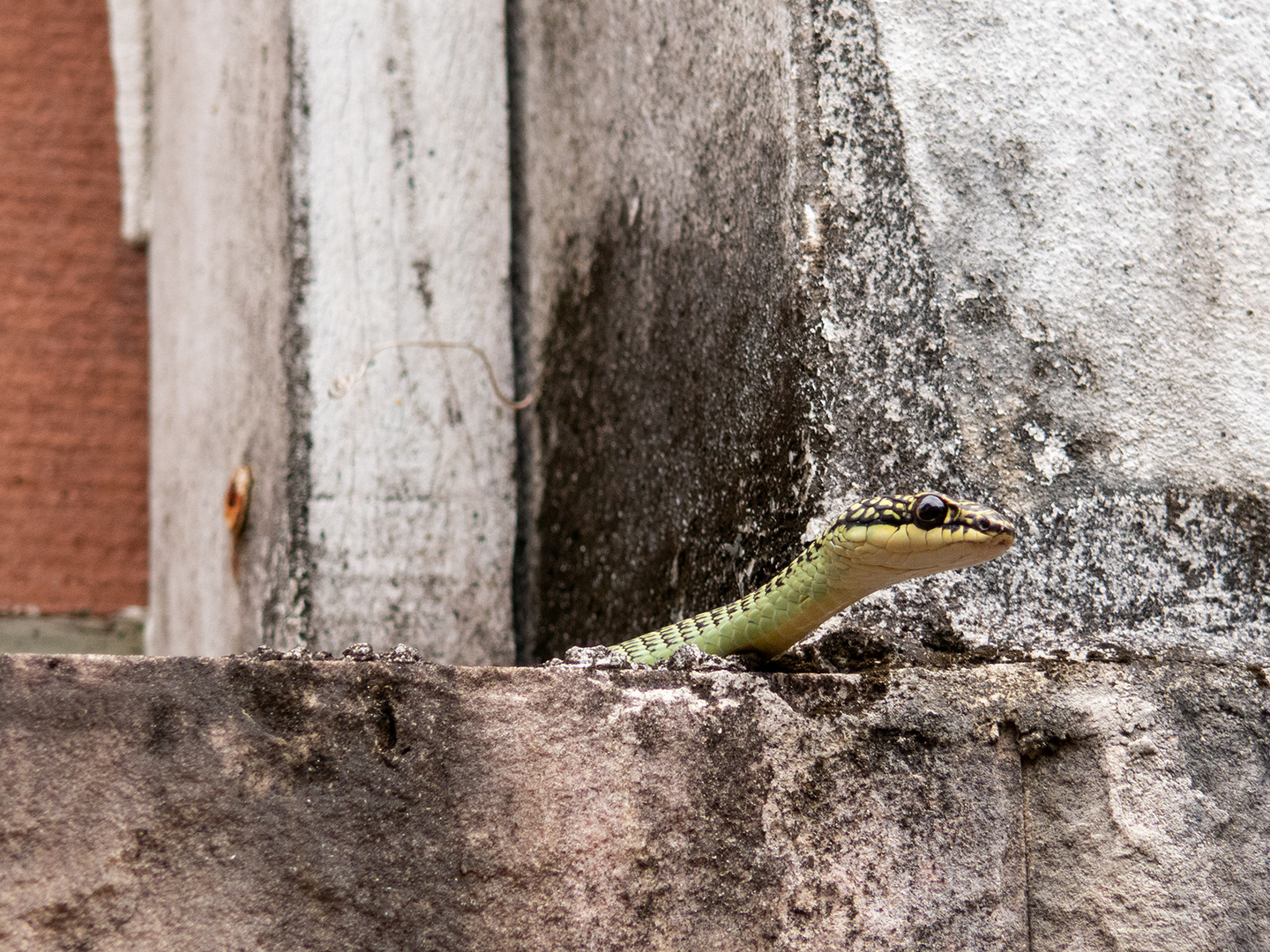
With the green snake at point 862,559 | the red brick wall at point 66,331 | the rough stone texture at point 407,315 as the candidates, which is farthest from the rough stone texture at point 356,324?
the green snake at point 862,559

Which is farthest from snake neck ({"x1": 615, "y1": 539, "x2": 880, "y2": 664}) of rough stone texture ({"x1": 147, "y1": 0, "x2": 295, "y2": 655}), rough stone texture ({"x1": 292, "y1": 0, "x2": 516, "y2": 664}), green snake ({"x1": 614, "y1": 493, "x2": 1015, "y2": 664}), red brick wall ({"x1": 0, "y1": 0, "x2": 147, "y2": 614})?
red brick wall ({"x1": 0, "y1": 0, "x2": 147, "y2": 614})

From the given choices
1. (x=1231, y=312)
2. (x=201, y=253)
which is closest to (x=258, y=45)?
(x=201, y=253)

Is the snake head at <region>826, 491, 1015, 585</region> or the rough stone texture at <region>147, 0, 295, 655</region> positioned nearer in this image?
the snake head at <region>826, 491, 1015, 585</region>

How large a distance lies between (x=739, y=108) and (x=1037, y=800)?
4.14 feet

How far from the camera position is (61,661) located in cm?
123

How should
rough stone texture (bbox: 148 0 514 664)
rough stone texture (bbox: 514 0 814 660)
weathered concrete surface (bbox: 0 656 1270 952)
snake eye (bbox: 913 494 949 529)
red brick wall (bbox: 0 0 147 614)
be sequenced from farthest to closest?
1. red brick wall (bbox: 0 0 147 614)
2. rough stone texture (bbox: 148 0 514 664)
3. rough stone texture (bbox: 514 0 814 660)
4. snake eye (bbox: 913 494 949 529)
5. weathered concrete surface (bbox: 0 656 1270 952)

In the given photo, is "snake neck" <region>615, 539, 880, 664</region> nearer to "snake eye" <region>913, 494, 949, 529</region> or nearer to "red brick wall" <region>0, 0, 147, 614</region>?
"snake eye" <region>913, 494, 949, 529</region>

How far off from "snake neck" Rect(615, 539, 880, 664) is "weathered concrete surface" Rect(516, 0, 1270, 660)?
0.37 ft

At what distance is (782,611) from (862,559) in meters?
0.15

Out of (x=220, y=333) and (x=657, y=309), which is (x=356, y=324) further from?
(x=657, y=309)

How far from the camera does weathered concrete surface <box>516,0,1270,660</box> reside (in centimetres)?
178

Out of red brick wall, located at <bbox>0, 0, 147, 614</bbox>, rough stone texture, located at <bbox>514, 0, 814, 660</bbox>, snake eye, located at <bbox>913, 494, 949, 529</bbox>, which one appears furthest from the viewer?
red brick wall, located at <bbox>0, 0, 147, 614</bbox>

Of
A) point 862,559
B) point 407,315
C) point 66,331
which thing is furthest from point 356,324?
point 862,559

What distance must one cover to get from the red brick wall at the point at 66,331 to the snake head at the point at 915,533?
2.80m
